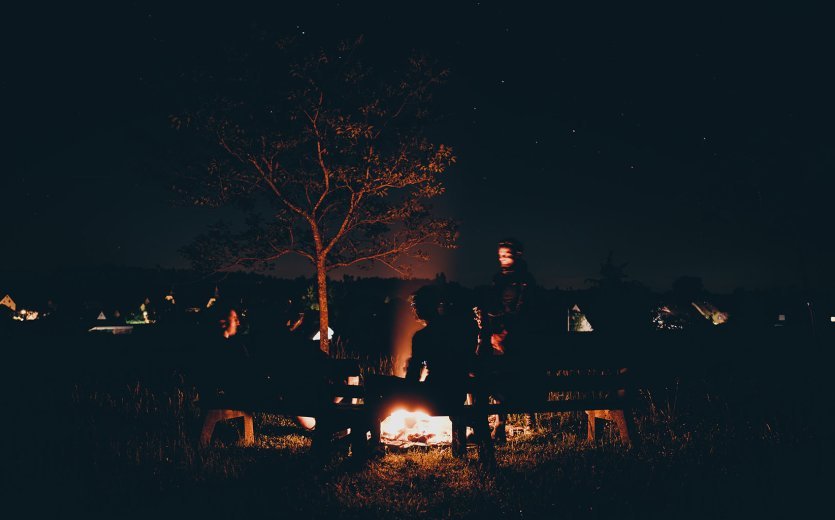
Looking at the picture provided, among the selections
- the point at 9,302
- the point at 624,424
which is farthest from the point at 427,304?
the point at 9,302

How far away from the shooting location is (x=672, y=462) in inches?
192

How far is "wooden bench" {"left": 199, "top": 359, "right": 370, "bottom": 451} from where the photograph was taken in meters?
4.97

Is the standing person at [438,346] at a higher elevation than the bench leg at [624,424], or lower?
higher

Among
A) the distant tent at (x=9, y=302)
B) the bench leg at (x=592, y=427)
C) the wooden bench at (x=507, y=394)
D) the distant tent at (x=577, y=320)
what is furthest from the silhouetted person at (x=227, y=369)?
the distant tent at (x=9, y=302)

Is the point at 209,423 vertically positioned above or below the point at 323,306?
below

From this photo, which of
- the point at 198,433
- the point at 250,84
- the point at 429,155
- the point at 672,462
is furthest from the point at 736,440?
the point at 250,84

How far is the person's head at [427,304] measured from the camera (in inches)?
204

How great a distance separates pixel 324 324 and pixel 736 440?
27.3 feet

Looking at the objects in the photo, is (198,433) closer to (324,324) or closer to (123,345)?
(324,324)

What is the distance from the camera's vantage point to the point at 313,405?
200 inches

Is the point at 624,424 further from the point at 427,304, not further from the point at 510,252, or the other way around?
the point at 427,304

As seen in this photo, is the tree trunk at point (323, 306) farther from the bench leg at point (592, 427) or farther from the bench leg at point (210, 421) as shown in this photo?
the bench leg at point (592, 427)

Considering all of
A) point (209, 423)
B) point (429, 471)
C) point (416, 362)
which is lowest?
point (429, 471)

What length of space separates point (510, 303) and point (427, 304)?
144 cm
